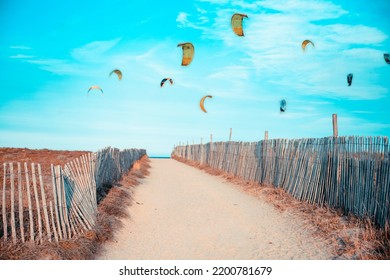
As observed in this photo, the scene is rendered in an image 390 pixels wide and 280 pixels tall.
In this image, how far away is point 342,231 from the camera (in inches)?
211

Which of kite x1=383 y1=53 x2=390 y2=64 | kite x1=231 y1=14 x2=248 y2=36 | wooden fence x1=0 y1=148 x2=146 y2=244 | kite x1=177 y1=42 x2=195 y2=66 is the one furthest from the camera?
kite x1=177 y1=42 x2=195 y2=66

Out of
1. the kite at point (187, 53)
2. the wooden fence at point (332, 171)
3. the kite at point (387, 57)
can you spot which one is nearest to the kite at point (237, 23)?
the kite at point (187, 53)

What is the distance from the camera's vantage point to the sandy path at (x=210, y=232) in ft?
16.1

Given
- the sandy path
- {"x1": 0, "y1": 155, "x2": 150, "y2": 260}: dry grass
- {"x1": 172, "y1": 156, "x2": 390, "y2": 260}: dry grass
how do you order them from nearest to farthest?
1. {"x1": 0, "y1": 155, "x2": 150, "y2": 260}: dry grass
2. {"x1": 172, "y1": 156, "x2": 390, "y2": 260}: dry grass
3. the sandy path

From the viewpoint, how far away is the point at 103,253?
15.7 ft

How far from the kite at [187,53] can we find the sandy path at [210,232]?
11.5 feet

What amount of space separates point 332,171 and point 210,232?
296 cm

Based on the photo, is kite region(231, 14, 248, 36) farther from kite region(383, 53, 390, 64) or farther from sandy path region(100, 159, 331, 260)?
sandy path region(100, 159, 331, 260)

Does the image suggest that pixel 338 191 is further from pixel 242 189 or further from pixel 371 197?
pixel 242 189

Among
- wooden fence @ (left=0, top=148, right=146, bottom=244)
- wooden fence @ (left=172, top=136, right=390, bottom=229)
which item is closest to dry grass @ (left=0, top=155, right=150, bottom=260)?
wooden fence @ (left=0, top=148, right=146, bottom=244)

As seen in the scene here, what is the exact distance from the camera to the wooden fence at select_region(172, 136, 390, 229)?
5477 mm

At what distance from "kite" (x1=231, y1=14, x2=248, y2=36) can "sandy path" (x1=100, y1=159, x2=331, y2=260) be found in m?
3.87

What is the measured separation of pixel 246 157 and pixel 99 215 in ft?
24.0

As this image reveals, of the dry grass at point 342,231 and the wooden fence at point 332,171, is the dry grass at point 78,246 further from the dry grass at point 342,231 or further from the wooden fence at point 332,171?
the wooden fence at point 332,171
